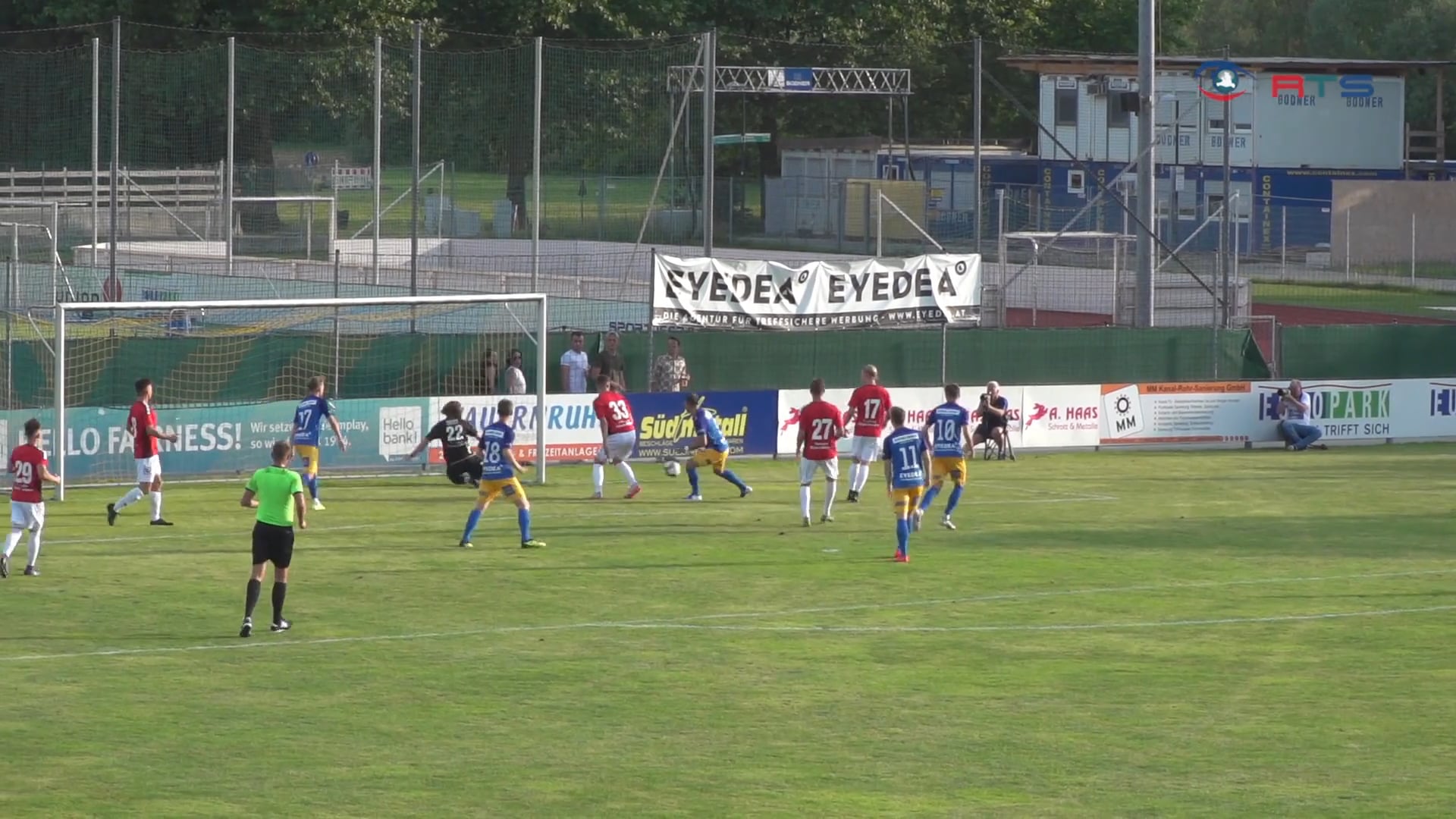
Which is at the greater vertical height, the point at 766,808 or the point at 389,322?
the point at 389,322

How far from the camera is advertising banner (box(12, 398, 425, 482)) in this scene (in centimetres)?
2891

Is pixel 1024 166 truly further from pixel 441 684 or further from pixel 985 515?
pixel 441 684

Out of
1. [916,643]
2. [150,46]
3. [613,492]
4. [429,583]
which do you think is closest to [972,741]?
[916,643]

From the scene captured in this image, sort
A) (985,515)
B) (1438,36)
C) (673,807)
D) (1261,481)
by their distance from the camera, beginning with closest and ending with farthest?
(673,807)
(985,515)
(1261,481)
(1438,36)

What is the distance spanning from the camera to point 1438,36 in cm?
8700

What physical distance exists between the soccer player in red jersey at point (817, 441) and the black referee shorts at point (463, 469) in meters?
5.09

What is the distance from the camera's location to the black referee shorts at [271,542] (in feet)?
57.6

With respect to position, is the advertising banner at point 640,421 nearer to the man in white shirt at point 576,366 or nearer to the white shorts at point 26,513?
the man in white shirt at point 576,366

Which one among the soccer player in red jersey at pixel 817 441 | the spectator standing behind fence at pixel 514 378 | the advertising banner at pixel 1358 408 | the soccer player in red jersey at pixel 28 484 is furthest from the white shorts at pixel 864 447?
the advertising banner at pixel 1358 408

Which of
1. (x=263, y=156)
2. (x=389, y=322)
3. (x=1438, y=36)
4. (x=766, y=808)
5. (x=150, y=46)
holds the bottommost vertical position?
(x=766, y=808)

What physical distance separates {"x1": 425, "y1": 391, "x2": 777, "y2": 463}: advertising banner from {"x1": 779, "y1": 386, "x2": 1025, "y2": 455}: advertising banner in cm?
25

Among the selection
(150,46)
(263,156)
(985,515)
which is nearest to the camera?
(985,515)

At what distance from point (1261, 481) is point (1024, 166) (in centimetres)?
3799

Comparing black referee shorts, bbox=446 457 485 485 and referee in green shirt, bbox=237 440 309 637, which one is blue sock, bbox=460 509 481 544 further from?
referee in green shirt, bbox=237 440 309 637
